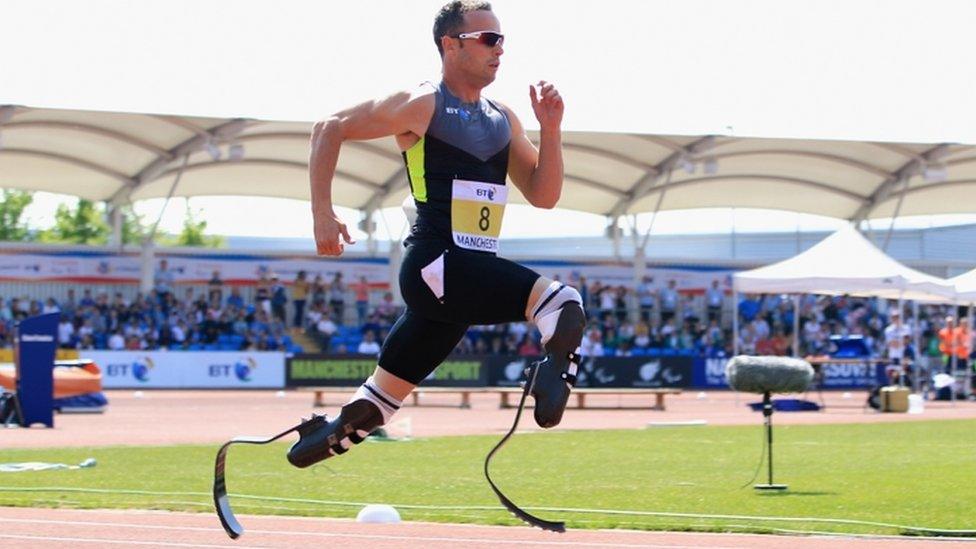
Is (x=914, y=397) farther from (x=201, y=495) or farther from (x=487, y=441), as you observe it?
(x=201, y=495)

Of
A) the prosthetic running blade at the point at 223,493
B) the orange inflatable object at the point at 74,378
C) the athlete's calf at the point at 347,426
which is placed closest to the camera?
the athlete's calf at the point at 347,426

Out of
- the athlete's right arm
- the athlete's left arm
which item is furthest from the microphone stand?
the athlete's right arm

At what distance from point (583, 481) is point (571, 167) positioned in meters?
28.6

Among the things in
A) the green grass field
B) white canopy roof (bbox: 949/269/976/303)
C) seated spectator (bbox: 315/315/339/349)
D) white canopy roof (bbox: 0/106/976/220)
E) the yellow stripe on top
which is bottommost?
the green grass field

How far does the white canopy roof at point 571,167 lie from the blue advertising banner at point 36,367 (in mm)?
11900

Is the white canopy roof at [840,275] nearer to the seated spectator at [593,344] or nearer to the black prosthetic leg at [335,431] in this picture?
the seated spectator at [593,344]

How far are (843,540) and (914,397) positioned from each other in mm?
21278

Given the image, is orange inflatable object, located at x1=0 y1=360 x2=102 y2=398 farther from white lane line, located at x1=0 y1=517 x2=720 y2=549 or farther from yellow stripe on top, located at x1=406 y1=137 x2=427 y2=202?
yellow stripe on top, located at x1=406 y1=137 x2=427 y2=202

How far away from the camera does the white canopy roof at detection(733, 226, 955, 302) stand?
29.9 metres

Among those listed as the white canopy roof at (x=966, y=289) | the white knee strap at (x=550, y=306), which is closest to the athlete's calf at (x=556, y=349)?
the white knee strap at (x=550, y=306)

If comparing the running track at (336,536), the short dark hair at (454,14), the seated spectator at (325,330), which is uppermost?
the short dark hair at (454,14)

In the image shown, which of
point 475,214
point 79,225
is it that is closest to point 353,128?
point 475,214

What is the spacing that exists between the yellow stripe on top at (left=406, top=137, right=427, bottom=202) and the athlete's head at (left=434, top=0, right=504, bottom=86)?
0.39 meters

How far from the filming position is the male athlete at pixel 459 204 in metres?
6.54
